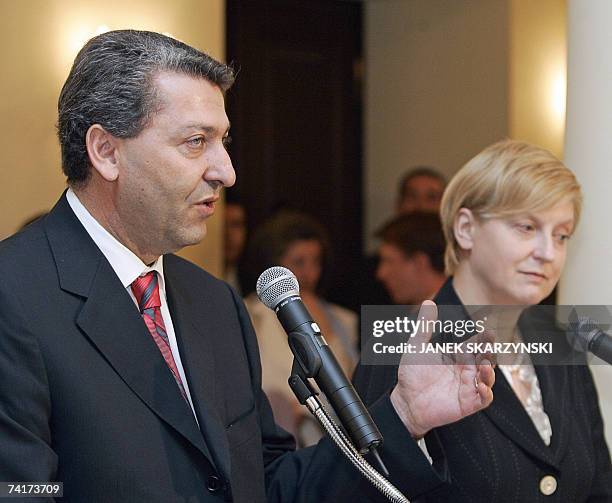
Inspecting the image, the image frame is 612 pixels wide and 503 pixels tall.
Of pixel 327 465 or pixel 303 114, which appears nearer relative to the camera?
pixel 327 465

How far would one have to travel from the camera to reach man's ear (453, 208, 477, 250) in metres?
2.66

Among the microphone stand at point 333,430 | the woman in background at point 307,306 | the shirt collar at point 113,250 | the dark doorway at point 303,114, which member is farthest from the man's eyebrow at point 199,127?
the dark doorway at point 303,114

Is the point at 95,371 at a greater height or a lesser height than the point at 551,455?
greater

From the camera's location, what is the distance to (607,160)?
122 inches

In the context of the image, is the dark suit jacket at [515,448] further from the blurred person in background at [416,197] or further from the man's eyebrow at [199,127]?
the blurred person in background at [416,197]

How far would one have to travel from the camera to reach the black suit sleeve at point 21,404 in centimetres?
181

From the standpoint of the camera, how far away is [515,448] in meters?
2.48

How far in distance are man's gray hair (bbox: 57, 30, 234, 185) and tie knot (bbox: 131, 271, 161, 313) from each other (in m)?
0.23

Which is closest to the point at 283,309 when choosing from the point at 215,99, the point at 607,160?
the point at 215,99

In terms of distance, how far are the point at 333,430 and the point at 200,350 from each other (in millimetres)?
421

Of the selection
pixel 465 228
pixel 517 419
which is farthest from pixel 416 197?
pixel 517 419

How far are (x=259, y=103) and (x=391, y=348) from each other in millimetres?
5282

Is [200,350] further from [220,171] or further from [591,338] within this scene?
[591,338]

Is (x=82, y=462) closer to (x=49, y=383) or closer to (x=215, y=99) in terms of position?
(x=49, y=383)
